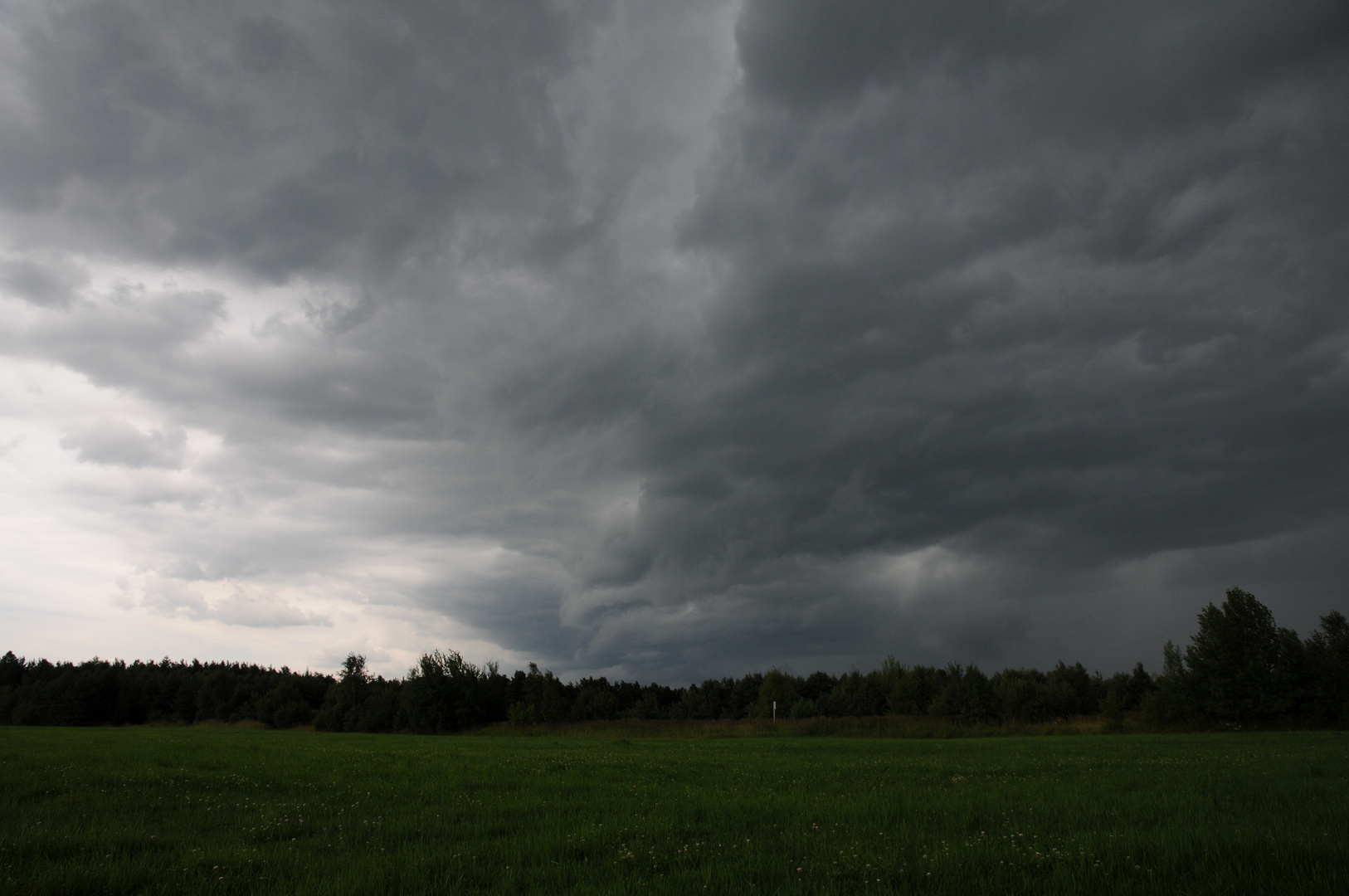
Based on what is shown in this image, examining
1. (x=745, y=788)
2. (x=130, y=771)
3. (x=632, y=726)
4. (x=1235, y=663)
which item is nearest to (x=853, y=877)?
(x=745, y=788)

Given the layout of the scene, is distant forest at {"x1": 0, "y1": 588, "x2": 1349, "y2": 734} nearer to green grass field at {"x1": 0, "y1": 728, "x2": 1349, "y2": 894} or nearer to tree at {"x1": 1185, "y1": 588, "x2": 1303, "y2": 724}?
tree at {"x1": 1185, "y1": 588, "x2": 1303, "y2": 724}

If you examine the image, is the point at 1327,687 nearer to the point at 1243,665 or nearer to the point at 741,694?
the point at 1243,665

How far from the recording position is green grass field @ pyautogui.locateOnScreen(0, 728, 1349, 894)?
6.95 meters

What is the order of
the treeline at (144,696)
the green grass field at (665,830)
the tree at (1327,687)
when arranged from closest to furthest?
the green grass field at (665,830) → the tree at (1327,687) → the treeline at (144,696)

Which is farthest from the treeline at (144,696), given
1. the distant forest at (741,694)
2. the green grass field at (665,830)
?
the green grass field at (665,830)

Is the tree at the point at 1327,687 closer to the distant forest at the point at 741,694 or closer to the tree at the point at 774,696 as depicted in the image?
the distant forest at the point at 741,694

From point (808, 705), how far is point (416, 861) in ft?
359

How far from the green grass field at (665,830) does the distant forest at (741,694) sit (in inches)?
2225

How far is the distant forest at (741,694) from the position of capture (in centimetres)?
6059

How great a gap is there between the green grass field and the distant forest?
56.5 m

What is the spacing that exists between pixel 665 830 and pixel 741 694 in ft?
414

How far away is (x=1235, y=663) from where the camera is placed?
204ft

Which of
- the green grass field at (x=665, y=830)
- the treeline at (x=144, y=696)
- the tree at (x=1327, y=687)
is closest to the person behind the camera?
the green grass field at (x=665, y=830)

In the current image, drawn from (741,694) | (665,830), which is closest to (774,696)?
(741,694)
